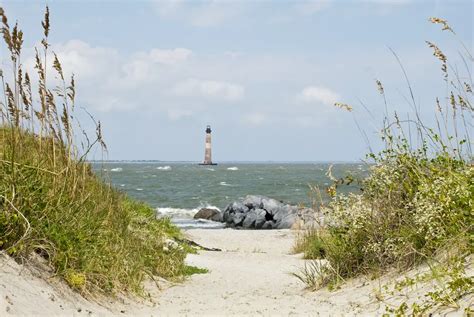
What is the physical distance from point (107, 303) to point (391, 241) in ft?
10.2

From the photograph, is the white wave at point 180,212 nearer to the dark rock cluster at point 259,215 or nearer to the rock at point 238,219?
the dark rock cluster at point 259,215

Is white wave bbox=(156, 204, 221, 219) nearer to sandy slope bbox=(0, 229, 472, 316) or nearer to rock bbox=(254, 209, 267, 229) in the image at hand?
rock bbox=(254, 209, 267, 229)

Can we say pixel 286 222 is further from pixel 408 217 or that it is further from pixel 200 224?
pixel 408 217

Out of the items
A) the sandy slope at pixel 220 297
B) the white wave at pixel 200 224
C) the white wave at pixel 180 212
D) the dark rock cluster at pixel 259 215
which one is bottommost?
the white wave at pixel 200 224

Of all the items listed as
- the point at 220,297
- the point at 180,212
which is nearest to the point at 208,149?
the point at 180,212

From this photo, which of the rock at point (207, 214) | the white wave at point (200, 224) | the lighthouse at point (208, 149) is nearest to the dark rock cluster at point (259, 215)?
the white wave at point (200, 224)

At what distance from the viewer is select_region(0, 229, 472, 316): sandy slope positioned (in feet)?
16.7

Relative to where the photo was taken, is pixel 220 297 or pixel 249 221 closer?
pixel 220 297

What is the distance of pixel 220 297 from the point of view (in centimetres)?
731

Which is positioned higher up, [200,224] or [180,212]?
[180,212]

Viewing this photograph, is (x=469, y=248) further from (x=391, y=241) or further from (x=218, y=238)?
(x=218, y=238)

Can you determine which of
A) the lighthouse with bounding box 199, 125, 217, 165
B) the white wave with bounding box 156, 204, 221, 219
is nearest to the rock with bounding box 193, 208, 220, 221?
the white wave with bounding box 156, 204, 221, 219

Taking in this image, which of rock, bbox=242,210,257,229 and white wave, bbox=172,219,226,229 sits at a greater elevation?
rock, bbox=242,210,257,229

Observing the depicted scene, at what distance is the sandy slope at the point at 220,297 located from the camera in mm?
5098
